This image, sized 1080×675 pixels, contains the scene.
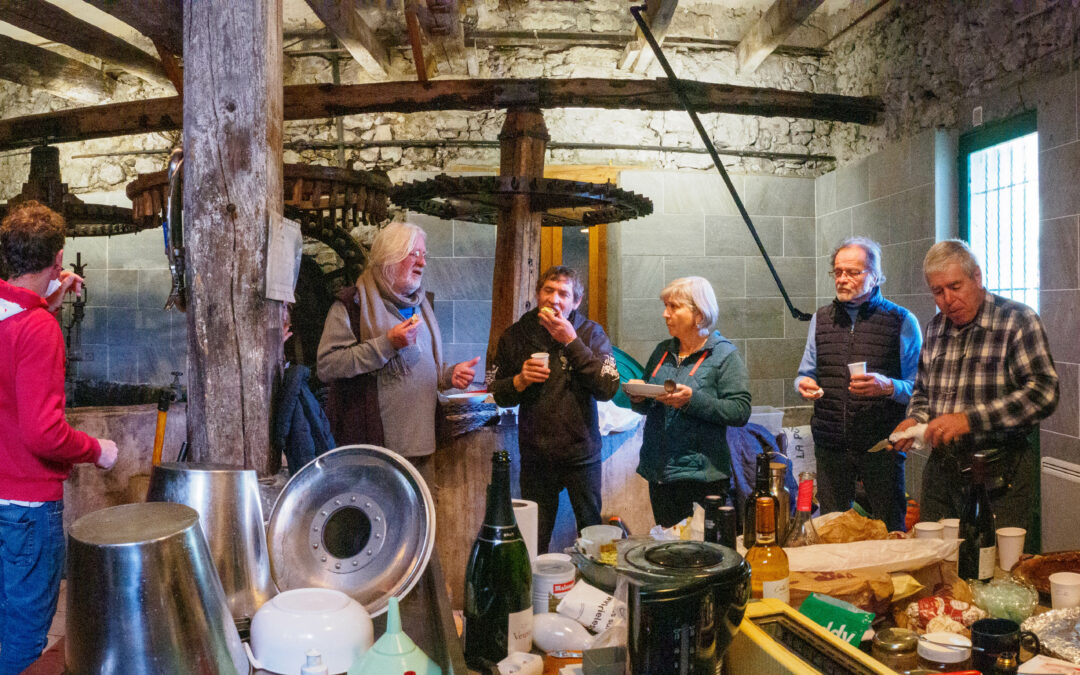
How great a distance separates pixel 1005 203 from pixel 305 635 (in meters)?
4.65

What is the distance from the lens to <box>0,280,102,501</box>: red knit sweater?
2.29 metres

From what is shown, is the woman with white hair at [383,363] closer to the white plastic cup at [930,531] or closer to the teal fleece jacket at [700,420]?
the teal fleece jacket at [700,420]

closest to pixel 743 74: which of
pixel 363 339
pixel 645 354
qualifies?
pixel 645 354

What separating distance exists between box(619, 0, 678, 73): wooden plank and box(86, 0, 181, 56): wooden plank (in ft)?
7.68

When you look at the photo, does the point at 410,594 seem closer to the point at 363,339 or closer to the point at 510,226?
the point at 363,339

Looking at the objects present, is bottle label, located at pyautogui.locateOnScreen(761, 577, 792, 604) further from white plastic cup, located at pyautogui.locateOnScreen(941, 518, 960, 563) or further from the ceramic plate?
the ceramic plate

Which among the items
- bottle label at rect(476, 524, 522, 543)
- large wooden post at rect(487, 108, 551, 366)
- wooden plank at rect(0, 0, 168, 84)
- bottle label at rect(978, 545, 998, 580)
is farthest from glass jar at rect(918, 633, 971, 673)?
wooden plank at rect(0, 0, 168, 84)

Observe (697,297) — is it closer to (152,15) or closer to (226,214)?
(226,214)

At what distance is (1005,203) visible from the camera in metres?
4.41

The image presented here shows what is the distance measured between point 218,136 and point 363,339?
1022 mm

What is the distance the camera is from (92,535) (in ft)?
3.28

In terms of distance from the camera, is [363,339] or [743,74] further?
[743,74]

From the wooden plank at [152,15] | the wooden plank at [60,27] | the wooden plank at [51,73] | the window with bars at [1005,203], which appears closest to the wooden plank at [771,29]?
the window with bars at [1005,203]

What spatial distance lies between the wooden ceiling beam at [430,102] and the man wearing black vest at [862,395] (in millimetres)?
1715
